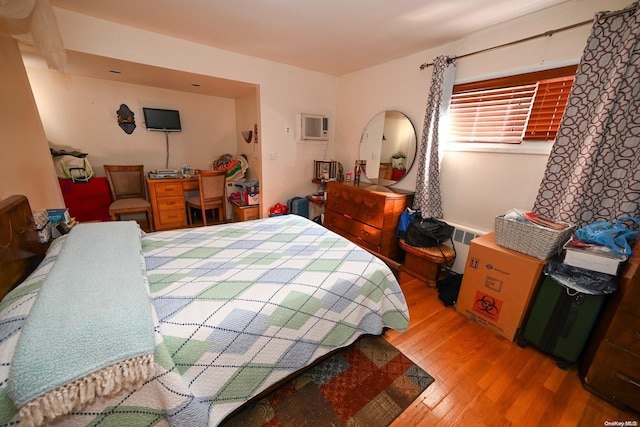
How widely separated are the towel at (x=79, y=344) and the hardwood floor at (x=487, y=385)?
123 cm

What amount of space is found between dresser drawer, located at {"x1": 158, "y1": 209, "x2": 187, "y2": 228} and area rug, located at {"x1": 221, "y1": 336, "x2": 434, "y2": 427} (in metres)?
3.05

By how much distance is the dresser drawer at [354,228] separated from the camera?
100 inches

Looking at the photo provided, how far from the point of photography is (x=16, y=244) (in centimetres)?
112

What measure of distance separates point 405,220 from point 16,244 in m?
2.72

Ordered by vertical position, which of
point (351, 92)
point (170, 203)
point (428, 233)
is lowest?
point (170, 203)

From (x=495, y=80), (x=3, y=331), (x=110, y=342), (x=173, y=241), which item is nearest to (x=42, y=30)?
(x=173, y=241)

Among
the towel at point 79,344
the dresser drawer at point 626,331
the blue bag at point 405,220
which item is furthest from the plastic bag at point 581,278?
the towel at point 79,344

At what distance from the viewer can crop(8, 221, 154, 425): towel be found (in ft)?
2.09

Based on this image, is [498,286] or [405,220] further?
[405,220]

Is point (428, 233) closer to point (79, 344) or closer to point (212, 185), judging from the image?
point (79, 344)

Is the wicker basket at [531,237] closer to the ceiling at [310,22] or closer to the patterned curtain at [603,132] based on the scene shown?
the patterned curtain at [603,132]

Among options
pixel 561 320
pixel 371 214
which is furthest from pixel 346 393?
pixel 371 214

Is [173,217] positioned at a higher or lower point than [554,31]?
lower

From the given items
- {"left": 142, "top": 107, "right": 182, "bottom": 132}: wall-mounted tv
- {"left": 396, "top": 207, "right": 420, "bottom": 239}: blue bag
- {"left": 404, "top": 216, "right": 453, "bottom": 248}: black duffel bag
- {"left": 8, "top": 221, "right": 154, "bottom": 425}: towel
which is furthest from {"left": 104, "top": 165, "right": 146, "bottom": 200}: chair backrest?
{"left": 404, "top": 216, "right": 453, "bottom": 248}: black duffel bag
